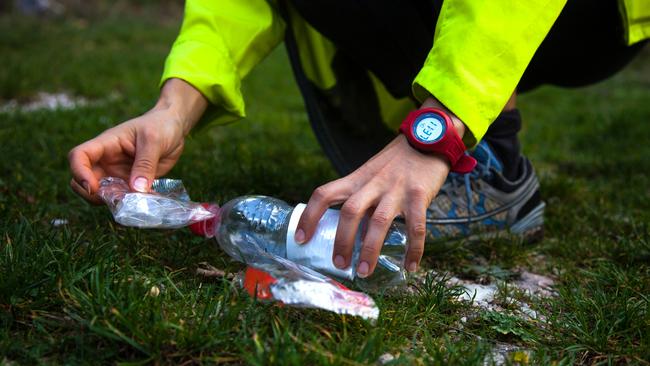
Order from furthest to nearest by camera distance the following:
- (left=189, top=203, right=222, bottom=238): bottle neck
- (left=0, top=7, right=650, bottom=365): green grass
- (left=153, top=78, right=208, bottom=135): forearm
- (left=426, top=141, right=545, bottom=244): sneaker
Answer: (left=426, top=141, right=545, bottom=244): sneaker
(left=153, top=78, right=208, bottom=135): forearm
(left=189, top=203, right=222, bottom=238): bottle neck
(left=0, top=7, right=650, bottom=365): green grass

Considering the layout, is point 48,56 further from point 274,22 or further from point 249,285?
point 249,285

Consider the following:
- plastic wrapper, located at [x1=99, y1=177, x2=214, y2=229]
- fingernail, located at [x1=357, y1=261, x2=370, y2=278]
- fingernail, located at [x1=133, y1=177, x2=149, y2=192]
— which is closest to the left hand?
fingernail, located at [x1=357, y1=261, x2=370, y2=278]

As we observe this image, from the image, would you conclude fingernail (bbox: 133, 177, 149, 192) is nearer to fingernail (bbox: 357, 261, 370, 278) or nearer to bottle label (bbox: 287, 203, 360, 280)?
bottle label (bbox: 287, 203, 360, 280)

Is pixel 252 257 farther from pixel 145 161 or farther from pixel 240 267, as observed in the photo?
pixel 145 161

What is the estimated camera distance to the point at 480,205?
244 cm

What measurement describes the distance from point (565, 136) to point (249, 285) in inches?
149

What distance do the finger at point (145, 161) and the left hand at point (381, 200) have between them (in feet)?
1.78

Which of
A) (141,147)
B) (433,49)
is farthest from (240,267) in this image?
(433,49)

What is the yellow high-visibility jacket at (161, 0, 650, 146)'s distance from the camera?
1.64 meters

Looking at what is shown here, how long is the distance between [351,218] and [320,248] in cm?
24

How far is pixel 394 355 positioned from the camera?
1535 mm

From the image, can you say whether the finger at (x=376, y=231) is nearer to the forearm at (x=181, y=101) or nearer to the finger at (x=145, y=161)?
the finger at (x=145, y=161)

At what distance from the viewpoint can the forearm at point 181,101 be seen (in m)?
2.10

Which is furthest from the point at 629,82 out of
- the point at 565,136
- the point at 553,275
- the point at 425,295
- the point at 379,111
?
the point at 425,295
